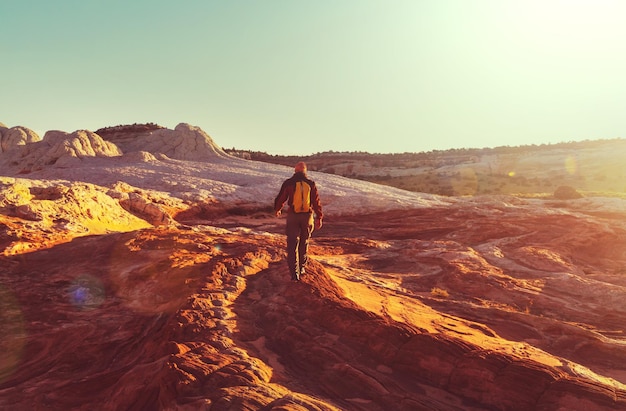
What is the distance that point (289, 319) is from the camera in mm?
6242

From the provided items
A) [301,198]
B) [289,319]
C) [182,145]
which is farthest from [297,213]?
[182,145]

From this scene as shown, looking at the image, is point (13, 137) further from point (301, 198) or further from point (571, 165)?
point (571, 165)

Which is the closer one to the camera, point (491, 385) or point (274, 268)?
point (491, 385)

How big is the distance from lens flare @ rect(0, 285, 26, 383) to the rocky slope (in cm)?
4

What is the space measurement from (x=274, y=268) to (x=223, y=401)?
5134 millimetres

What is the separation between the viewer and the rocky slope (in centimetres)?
454

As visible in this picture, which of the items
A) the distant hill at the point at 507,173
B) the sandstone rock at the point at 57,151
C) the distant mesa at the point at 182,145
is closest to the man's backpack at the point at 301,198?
the sandstone rock at the point at 57,151

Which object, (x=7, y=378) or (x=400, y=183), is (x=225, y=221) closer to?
(x=7, y=378)

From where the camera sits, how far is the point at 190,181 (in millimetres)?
25281

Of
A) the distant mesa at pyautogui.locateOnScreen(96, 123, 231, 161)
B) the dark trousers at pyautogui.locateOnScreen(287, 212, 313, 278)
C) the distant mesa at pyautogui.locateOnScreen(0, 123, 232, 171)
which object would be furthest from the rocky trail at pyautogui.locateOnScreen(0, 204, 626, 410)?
the distant mesa at pyautogui.locateOnScreen(96, 123, 231, 161)

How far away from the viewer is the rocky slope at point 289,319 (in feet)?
14.9

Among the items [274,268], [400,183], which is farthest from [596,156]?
[274,268]

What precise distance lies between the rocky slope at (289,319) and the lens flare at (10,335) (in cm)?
4

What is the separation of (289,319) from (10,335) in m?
4.20
